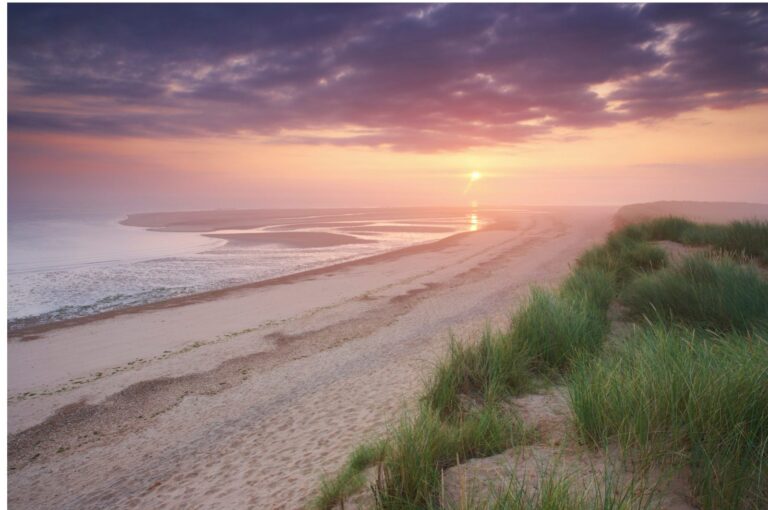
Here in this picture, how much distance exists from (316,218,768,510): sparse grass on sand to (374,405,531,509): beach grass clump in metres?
0.01

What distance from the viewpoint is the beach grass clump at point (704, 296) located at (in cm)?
Answer: 695

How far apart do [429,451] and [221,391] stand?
5.59m

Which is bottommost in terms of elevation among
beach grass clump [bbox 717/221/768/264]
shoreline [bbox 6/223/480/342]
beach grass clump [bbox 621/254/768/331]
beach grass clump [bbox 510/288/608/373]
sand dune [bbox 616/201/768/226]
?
shoreline [bbox 6/223/480/342]

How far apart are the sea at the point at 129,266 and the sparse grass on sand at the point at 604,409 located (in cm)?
1291

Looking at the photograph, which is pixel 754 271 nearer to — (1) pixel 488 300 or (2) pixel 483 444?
(1) pixel 488 300

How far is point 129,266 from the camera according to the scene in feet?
69.9

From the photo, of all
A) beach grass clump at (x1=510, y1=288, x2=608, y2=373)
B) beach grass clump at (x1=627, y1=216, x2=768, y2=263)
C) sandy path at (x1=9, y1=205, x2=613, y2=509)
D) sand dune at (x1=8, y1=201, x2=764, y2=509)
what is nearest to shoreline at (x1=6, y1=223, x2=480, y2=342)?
sand dune at (x1=8, y1=201, x2=764, y2=509)

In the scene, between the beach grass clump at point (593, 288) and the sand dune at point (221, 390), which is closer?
the sand dune at point (221, 390)

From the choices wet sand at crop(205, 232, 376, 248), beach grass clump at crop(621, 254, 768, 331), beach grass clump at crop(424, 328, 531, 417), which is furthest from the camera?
wet sand at crop(205, 232, 376, 248)

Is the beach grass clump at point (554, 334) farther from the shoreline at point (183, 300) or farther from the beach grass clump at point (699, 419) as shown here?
the shoreline at point (183, 300)

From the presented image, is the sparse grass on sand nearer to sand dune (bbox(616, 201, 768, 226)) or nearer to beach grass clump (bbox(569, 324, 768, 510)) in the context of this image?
beach grass clump (bbox(569, 324, 768, 510))

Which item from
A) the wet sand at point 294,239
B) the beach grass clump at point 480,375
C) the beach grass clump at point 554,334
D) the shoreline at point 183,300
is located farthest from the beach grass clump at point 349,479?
the wet sand at point 294,239

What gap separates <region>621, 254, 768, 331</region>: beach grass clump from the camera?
6953mm

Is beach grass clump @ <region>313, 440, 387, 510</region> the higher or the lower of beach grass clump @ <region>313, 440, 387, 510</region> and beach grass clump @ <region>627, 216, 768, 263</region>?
the lower
